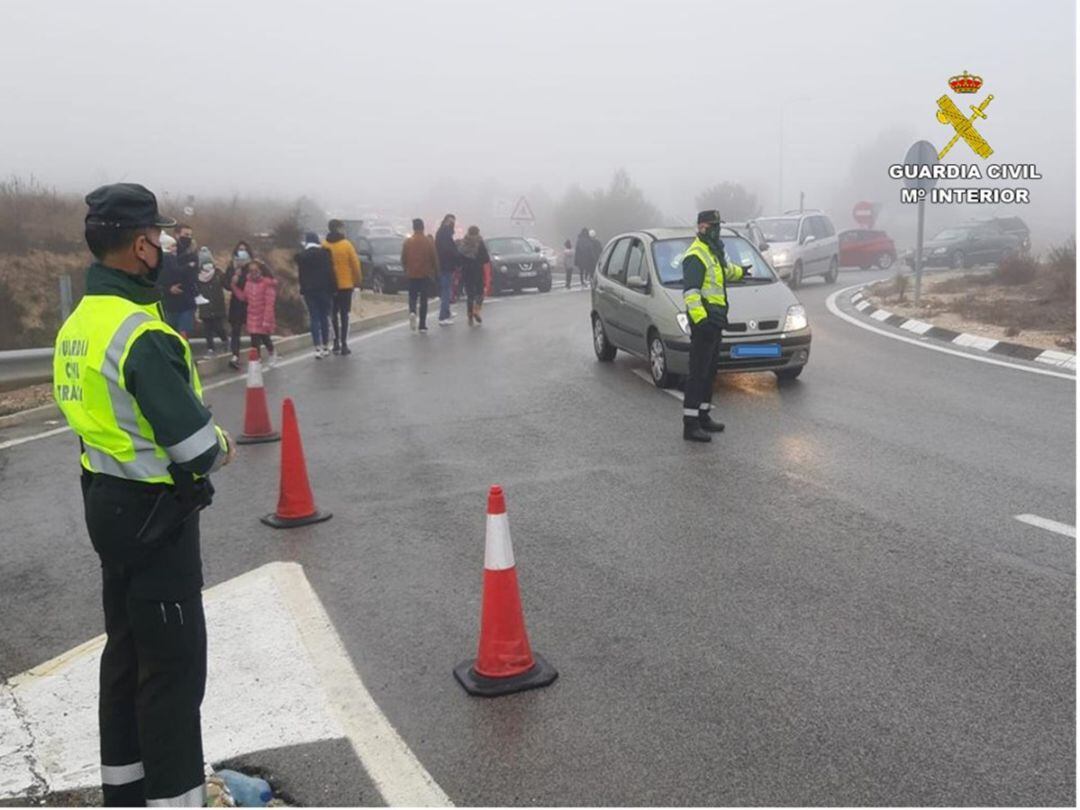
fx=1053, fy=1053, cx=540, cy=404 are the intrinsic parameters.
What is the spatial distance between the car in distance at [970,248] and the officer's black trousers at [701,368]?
24.9 meters

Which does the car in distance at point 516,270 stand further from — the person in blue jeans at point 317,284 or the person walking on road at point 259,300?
the person walking on road at point 259,300

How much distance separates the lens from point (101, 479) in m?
3.14

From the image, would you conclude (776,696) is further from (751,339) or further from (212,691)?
(751,339)

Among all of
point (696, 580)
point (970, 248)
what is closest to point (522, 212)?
point (970, 248)

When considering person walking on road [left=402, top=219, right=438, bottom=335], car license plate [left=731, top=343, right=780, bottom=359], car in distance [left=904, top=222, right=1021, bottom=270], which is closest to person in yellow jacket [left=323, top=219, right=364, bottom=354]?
person walking on road [left=402, top=219, right=438, bottom=335]

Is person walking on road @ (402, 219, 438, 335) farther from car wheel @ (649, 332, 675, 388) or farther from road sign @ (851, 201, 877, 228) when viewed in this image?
Answer: road sign @ (851, 201, 877, 228)

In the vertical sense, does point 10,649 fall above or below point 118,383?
below

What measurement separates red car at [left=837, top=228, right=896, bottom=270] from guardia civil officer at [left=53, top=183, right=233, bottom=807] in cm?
3642

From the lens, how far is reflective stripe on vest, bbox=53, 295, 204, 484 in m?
3.01

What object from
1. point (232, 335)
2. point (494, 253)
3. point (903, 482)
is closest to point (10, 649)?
point (903, 482)

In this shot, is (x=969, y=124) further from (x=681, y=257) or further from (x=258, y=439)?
(x=258, y=439)

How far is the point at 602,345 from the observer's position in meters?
13.7

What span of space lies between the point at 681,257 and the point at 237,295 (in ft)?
20.8

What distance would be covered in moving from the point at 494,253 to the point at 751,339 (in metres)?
19.9
